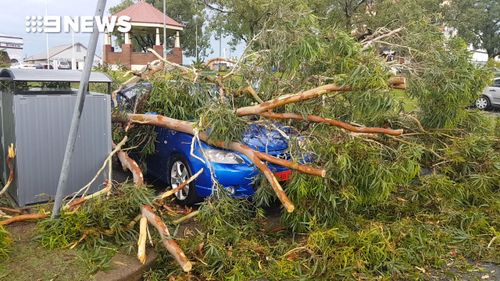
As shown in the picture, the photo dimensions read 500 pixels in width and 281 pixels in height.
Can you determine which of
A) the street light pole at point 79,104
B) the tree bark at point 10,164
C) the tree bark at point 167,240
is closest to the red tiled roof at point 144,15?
the tree bark at point 10,164

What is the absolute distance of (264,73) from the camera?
18.3 feet

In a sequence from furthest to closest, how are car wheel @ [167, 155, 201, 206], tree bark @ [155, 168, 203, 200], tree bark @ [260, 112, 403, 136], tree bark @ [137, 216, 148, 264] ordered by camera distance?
car wheel @ [167, 155, 201, 206] < tree bark @ [260, 112, 403, 136] < tree bark @ [155, 168, 203, 200] < tree bark @ [137, 216, 148, 264]

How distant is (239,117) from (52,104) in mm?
1932

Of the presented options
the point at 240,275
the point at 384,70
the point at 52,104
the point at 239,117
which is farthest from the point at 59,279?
the point at 384,70

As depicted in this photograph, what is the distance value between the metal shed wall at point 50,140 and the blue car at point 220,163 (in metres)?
0.90

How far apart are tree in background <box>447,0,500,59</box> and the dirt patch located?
3259cm

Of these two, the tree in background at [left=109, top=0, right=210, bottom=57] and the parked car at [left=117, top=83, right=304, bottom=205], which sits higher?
the tree in background at [left=109, top=0, right=210, bottom=57]

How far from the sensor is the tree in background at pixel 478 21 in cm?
3228

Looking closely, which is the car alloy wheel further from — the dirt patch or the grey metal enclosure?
the dirt patch

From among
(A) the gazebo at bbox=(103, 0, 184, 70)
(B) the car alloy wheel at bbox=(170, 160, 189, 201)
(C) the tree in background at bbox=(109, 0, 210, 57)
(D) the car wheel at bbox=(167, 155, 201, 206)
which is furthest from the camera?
(C) the tree in background at bbox=(109, 0, 210, 57)

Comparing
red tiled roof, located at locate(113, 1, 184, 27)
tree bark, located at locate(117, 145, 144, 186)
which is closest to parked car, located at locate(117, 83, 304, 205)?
tree bark, located at locate(117, 145, 144, 186)

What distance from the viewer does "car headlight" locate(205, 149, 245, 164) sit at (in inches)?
188

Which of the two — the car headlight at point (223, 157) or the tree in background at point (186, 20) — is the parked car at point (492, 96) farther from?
the tree in background at point (186, 20)

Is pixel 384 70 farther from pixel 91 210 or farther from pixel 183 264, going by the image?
pixel 91 210
